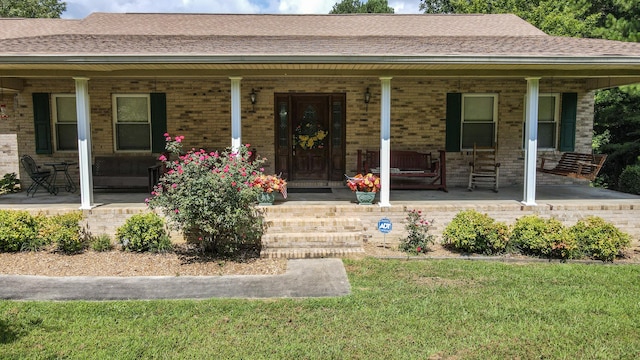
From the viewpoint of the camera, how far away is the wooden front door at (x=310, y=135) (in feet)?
36.8

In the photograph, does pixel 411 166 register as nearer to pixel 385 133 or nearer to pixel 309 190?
pixel 309 190

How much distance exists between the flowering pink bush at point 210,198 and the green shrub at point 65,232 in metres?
→ 1.42

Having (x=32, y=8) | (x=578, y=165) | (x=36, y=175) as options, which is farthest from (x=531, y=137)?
(x=32, y=8)

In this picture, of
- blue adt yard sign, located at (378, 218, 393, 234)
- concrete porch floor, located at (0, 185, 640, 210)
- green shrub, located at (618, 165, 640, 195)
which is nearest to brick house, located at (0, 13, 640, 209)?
concrete porch floor, located at (0, 185, 640, 210)

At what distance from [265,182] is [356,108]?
3.90 m

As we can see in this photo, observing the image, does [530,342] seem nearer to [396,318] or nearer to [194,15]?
[396,318]

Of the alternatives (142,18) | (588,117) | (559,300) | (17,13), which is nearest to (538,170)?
(588,117)

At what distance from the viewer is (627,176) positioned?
12172 millimetres

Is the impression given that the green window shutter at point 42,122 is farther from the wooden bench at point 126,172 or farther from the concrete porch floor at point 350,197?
the wooden bench at point 126,172

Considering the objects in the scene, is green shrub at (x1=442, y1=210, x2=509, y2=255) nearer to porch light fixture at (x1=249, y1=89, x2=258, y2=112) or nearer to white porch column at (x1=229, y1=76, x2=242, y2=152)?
white porch column at (x1=229, y1=76, x2=242, y2=152)

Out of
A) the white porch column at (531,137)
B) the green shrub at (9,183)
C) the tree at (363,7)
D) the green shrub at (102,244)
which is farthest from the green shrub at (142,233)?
the tree at (363,7)

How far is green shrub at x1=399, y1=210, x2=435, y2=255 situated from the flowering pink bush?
245cm

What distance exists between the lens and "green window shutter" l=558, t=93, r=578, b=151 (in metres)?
11.2

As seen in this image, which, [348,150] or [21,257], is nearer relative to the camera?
[21,257]
